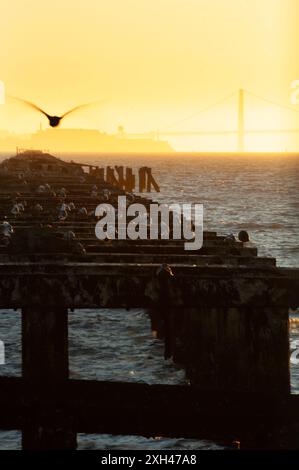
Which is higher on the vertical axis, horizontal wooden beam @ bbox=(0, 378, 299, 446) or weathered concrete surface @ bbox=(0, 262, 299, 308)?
weathered concrete surface @ bbox=(0, 262, 299, 308)

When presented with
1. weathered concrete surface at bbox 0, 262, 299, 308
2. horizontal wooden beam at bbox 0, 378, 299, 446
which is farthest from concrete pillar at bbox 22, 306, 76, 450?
weathered concrete surface at bbox 0, 262, 299, 308

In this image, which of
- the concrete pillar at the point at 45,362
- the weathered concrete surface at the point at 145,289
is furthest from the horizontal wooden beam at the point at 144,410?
the weathered concrete surface at the point at 145,289

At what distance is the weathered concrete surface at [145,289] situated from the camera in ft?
27.8

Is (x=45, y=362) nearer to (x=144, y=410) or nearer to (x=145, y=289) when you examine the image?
(x=144, y=410)

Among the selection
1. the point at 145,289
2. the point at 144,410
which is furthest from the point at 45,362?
the point at 145,289

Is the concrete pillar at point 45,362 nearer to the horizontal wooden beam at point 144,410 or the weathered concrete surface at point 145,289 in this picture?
the horizontal wooden beam at point 144,410

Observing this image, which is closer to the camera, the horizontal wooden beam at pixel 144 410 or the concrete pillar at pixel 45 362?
the horizontal wooden beam at pixel 144 410

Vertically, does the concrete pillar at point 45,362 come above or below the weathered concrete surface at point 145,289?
below

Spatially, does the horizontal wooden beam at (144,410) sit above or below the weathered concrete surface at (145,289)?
below

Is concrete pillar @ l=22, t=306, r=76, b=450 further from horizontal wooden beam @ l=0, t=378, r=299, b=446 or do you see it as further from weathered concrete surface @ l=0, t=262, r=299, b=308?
weathered concrete surface @ l=0, t=262, r=299, b=308

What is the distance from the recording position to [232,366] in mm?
9461

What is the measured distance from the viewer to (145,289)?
28.1 feet

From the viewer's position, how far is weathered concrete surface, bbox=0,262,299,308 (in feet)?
27.8
